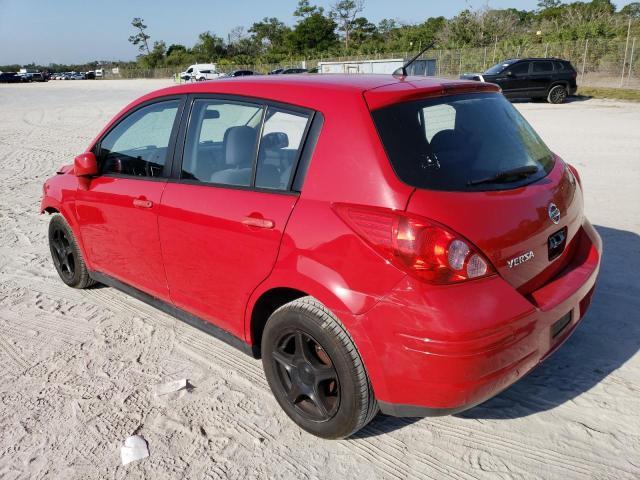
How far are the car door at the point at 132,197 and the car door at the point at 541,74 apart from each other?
2097cm

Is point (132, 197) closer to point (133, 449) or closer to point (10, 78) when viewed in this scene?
point (133, 449)

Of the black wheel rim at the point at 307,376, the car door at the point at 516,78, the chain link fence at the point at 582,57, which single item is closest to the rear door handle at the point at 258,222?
the black wheel rim at the point at 307,376

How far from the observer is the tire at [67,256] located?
4.50 meters

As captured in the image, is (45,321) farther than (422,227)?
Yes

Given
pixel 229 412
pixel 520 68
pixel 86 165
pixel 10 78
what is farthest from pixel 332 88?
pixel 10 78

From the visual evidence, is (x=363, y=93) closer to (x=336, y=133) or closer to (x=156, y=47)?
(x=336, y=133)

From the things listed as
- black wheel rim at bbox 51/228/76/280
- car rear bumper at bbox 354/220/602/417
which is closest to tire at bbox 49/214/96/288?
black wheel rim at bbox 51/228/76/280

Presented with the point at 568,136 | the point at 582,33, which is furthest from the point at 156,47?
the point at 568,136

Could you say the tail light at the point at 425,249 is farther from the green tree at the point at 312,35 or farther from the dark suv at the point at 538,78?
the green tree at the point at 312,35

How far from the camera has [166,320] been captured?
13.6ft

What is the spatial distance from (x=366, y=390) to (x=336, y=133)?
1187 mm

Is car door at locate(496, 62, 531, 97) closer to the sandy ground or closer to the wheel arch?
the wheel arch

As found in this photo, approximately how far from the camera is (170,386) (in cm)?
325

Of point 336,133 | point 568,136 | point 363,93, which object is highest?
point 363,93
